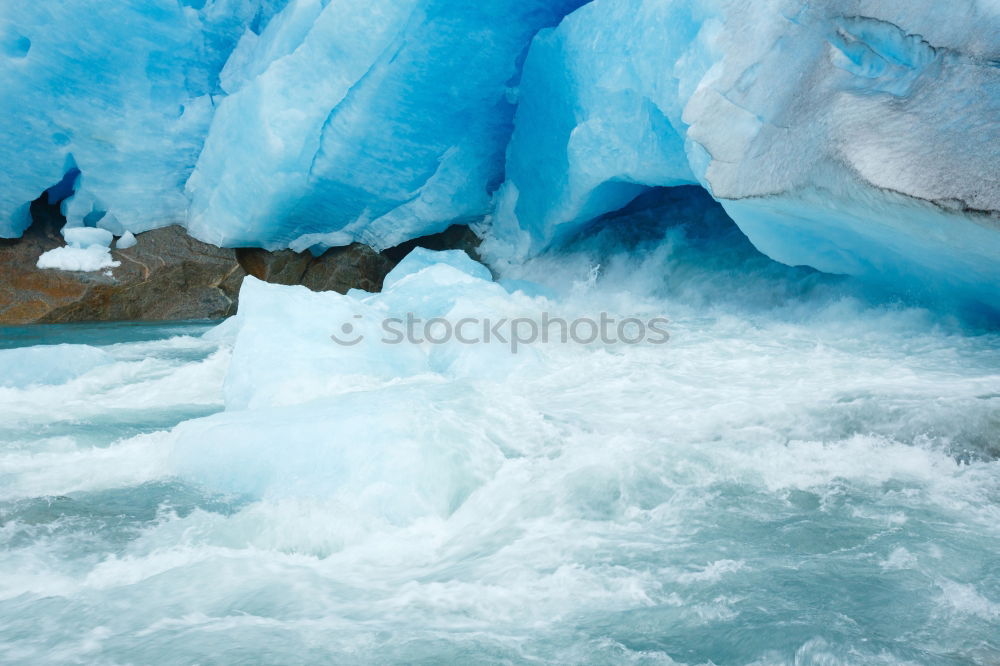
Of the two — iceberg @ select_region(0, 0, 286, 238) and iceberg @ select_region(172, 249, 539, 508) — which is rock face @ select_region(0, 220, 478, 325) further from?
iceberg @ select_region(172, 249, 539, 508)

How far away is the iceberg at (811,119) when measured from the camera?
3.23 m

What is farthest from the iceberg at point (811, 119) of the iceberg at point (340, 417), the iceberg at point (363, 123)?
the iceberg at point (340, 417)

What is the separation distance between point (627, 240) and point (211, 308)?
170 inches

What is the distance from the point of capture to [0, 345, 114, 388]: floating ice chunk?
4250mm

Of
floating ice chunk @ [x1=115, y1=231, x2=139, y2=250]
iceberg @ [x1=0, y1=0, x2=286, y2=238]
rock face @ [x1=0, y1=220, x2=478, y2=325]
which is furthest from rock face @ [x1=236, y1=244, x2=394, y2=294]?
floating ice chunk @ [x1=115, y1=231, x2=139, y2=250]

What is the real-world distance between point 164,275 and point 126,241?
482mm

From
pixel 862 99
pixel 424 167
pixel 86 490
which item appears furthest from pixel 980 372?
pixel 424 167

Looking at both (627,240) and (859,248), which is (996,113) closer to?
(859,248)

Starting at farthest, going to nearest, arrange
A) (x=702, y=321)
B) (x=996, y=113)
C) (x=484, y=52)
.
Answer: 1. (x=484, y=52)
2. (x=702, y=321)
3. (x=996, y=113)

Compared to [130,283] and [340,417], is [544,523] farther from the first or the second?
[130,283]

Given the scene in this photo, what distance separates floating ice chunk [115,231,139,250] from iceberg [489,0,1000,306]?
4.40 meters

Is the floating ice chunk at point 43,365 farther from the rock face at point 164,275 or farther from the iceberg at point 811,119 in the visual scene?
the iceberg at point 811,119

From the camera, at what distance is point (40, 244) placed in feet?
25.1

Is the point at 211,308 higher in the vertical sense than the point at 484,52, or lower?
lower
